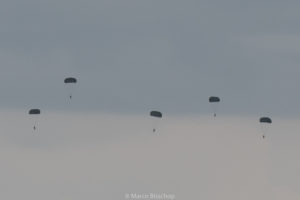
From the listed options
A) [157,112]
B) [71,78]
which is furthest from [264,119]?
[71,78]

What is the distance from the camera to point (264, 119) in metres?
71.9

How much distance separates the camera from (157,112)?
7131 cm

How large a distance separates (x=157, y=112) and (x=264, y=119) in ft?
58.8

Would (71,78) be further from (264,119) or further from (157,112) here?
(264,119)

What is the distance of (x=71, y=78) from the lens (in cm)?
7400

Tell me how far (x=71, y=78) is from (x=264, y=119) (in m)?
33.4

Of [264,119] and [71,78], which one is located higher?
[71,78]

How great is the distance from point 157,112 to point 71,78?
52.6 ft

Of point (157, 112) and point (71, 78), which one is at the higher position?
point (71, 78)
